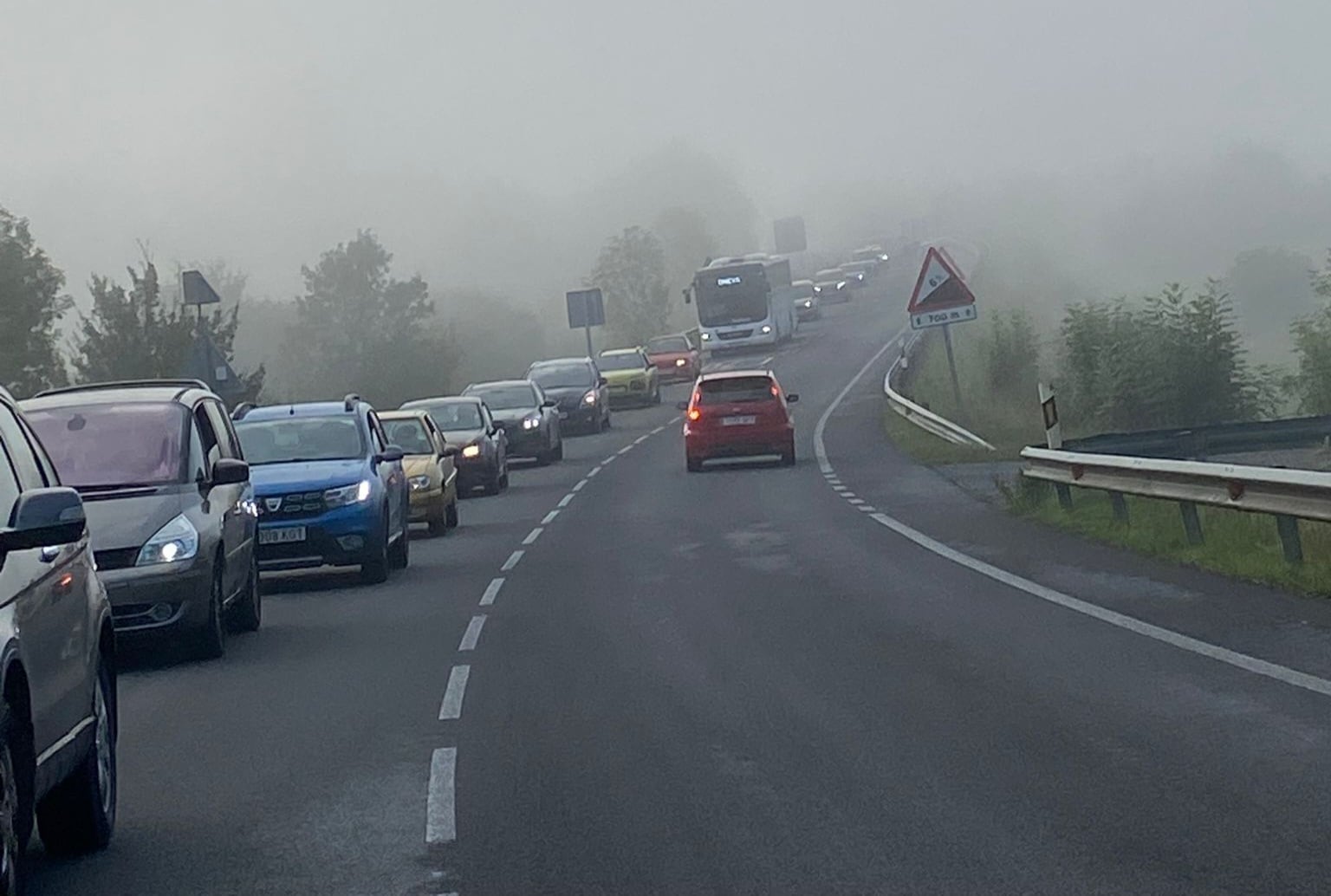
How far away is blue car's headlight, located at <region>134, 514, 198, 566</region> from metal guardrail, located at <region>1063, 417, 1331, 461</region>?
595 inches

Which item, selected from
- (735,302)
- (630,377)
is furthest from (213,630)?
(735,302)

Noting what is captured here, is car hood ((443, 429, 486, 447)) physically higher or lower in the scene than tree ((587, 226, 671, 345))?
lower

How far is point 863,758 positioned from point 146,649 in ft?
25.1

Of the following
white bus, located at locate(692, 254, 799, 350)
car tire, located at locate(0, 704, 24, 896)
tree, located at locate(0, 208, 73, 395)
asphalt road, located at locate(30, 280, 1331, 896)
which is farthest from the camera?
white bus, located at locate(692, 254, 799, 350)

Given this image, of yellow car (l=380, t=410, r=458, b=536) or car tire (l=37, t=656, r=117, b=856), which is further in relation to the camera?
yellow car (l=380, t=410, r=458, b=536)

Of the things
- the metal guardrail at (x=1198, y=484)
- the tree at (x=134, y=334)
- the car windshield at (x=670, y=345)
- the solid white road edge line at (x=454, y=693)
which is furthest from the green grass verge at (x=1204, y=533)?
the car windshield at (x=670, y=345)

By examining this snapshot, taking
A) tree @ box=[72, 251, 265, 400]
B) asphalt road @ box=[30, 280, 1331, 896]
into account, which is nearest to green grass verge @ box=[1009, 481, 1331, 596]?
asphalt road @ box=[30, 280, 1331, 896]

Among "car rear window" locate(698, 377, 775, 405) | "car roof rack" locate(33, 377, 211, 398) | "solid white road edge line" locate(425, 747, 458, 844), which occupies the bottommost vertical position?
"solid white road edge line" locate(425, 747, 458, 844)

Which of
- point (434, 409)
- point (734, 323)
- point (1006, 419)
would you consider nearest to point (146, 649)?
point (434, 409)

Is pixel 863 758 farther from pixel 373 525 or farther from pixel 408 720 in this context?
pixel 373 525

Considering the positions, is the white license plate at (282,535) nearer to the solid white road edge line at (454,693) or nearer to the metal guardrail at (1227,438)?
the solid white road edge line at (454,693)

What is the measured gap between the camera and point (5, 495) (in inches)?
291

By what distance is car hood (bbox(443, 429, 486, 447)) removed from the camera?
3244cm

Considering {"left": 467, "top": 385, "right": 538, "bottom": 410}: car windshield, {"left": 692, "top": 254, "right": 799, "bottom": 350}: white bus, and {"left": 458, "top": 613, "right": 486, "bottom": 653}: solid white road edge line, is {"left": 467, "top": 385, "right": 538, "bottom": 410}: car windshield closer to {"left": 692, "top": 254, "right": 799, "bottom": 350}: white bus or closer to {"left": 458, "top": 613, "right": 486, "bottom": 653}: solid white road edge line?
{"left": 458, "top": 613, "right": 486, "bottom": 653}: solid white road edge line
